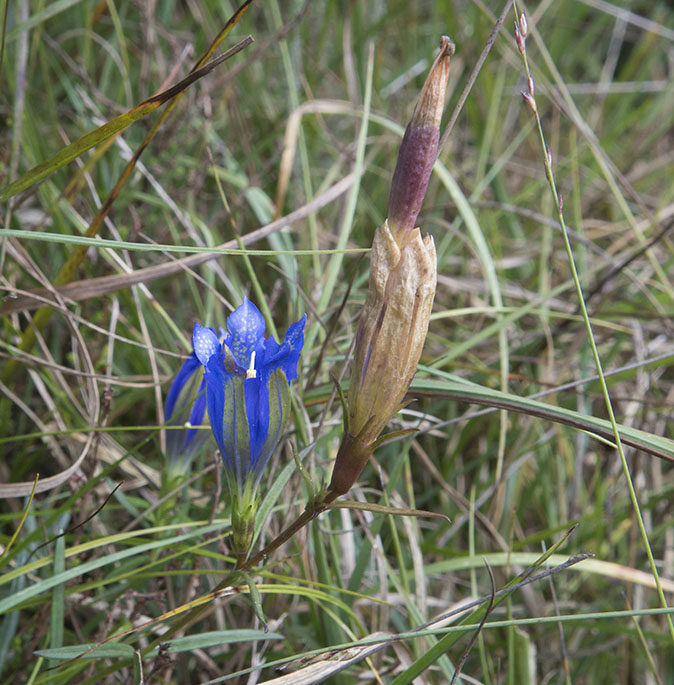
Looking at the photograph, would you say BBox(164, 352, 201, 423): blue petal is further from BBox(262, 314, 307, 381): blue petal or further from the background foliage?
BBox(262, 314, 307, 381): blue petal

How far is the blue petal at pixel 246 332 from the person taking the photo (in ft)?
2.74

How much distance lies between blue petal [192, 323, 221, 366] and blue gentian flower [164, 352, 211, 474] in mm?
195

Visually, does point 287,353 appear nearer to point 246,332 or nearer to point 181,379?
point 246,332

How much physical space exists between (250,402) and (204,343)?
0.11m

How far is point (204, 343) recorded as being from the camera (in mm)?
831

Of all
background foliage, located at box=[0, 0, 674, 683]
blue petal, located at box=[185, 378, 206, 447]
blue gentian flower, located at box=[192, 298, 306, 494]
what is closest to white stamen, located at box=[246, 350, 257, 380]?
blue gentian flower, located at box=[192, 298, 306, 494]

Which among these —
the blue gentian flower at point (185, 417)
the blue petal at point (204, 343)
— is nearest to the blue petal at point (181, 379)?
the blue gentian flower at point (185, 417)

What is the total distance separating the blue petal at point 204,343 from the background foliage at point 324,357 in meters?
0.13

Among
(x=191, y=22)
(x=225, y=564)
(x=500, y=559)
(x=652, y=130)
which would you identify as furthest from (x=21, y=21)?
(x=652, y=130)

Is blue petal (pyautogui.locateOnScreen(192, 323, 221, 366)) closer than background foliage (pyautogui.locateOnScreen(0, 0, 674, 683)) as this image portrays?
Yes

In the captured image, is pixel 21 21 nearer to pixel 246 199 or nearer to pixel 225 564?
pixel 246 199

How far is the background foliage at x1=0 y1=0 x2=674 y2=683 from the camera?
3.55 ft

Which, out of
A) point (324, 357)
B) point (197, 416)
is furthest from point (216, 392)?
point (324, 357)

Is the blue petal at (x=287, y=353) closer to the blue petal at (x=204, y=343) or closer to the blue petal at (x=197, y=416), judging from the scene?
the blue petal at (x=204, y=343)
